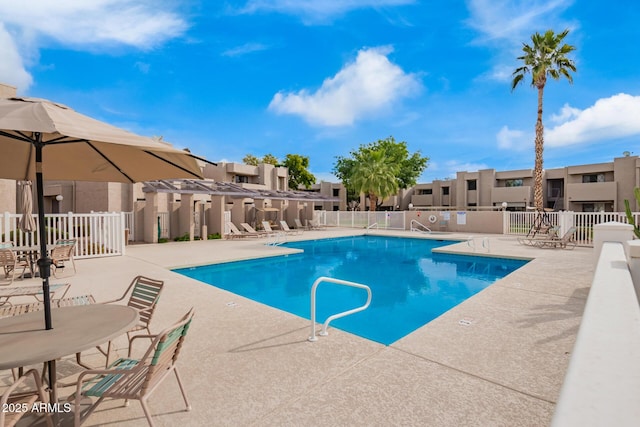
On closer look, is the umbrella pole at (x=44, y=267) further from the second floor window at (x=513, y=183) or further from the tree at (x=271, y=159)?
the tree at (x=271, y=159)

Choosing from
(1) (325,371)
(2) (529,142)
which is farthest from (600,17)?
(1) (325,371)

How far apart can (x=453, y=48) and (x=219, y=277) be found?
23808mm

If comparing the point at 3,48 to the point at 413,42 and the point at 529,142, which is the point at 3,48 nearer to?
the point at 413,42

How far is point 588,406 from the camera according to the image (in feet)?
3.08

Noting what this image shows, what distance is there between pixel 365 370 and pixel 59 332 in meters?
2.76

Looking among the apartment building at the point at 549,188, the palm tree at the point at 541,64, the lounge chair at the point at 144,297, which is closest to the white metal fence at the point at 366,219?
the palm tree at the point at 541,64

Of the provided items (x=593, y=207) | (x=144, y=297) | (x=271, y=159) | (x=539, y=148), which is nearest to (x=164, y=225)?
(x=144, y=297)

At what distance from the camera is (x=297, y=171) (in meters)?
45.9

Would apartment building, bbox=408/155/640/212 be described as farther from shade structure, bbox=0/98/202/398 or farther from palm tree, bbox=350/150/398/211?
shade structure, bbox=0/98/202/398

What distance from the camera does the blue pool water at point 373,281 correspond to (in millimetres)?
6830

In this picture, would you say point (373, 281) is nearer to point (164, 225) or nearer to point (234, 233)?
point (234, 233)

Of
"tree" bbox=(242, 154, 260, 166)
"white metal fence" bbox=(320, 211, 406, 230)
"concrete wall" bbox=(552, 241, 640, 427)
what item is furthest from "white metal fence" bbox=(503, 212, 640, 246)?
"tree" bbox=(242, 154, 260, 166)

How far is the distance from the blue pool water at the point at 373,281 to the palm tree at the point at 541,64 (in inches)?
420

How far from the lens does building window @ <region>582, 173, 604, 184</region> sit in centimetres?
3241
